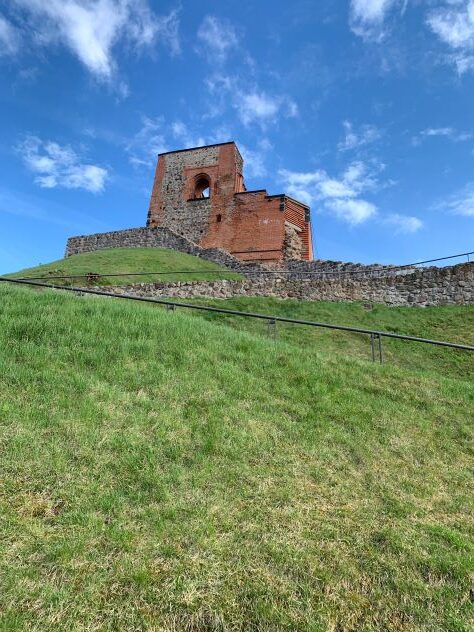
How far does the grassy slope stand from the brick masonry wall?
1999mm

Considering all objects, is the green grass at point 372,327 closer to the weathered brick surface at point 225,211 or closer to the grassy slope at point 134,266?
the grassy slope at point 134,266

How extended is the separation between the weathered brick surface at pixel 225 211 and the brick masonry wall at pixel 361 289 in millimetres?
8867

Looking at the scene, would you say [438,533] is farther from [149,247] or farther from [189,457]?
[149,247]

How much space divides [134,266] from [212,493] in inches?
685

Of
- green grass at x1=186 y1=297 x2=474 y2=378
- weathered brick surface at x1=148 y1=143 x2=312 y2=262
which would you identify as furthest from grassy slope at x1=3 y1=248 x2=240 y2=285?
weathered brick surface at x1=148 y1=143 x2=312 y2=262

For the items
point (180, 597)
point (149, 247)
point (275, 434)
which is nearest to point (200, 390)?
point (275, 434)

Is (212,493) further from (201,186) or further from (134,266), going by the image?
(201,186)

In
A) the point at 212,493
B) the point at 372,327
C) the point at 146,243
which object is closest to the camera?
the point at 212,493

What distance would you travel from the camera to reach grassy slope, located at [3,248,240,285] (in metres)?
18.2

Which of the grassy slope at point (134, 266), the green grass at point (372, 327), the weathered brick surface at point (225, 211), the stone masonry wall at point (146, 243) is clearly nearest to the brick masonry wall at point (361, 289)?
the green grass at point (372, 327)

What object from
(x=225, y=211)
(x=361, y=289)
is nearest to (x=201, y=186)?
(x=225, y=211)

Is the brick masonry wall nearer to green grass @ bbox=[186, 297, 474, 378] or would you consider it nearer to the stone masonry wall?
green grass @ bbox=[186, 297, 474, 378]

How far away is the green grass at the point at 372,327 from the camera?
452 inches

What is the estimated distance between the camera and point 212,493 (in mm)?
4062
